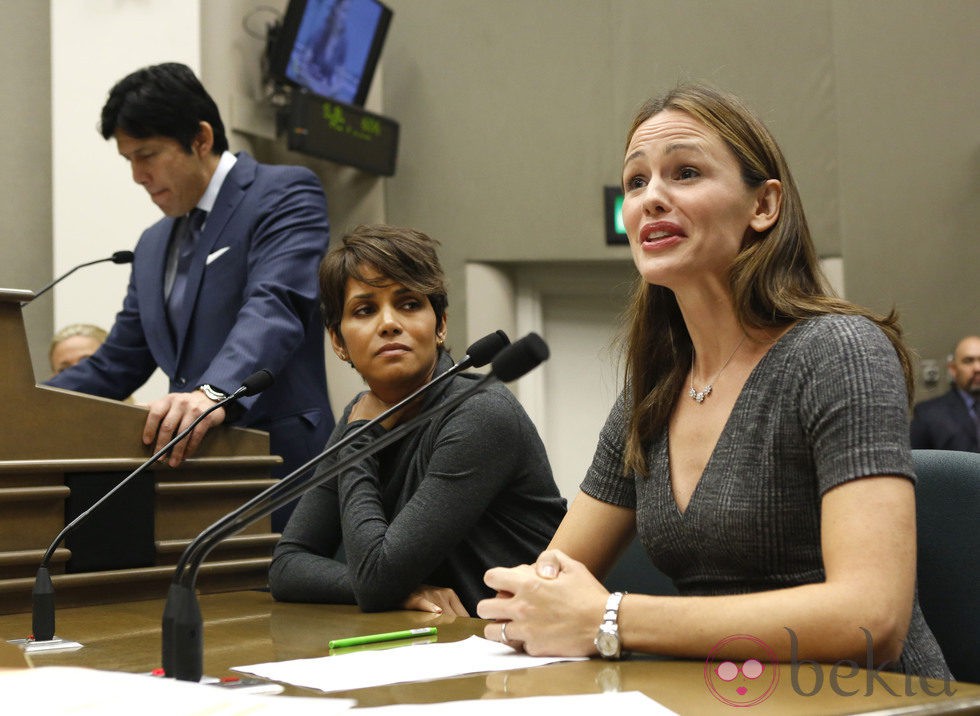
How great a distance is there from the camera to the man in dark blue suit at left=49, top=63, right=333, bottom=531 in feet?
8.82

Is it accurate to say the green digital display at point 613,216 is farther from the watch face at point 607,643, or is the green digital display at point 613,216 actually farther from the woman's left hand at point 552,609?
the watch face at point 607,643

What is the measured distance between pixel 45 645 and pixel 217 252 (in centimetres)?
133

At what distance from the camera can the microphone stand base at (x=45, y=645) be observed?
1604 millimetres

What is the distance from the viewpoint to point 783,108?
610 centimetres

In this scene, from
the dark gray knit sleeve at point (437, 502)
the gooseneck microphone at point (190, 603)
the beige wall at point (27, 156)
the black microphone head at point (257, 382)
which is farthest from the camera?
the beige wall at point (27, 156)

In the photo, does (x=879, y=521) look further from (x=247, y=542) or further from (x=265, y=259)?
(x=265, y=259)

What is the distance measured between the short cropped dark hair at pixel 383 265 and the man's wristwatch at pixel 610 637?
98cm

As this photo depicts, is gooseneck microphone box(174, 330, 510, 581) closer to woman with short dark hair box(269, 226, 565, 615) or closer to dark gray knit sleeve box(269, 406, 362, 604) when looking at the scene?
woman with short dark hair box(269, 226, 565, 615)

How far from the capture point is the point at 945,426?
6.46 metres

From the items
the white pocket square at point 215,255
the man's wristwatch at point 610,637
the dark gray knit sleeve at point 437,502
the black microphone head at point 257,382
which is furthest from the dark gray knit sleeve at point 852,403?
the white pocket square at point 215,255

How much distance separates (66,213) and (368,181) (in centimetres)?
181

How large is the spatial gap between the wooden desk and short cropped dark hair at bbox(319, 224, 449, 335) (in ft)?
1.94

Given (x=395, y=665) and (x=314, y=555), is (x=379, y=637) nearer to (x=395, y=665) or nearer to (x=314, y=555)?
(x=395, y=665)

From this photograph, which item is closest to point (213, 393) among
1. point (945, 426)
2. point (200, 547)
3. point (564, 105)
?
point (200, 547)
